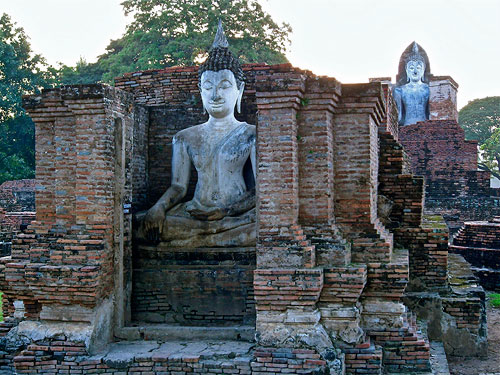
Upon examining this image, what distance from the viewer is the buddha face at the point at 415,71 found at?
21266 mm

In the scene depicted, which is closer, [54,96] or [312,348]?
[312,348]

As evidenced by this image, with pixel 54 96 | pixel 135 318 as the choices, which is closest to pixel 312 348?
pixel 135 318

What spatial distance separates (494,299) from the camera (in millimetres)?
11648

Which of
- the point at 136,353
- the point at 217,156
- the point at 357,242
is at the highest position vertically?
the point at 217,156

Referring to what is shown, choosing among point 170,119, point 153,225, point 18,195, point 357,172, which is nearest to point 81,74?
point 18,195

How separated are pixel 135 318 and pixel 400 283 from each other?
295cm

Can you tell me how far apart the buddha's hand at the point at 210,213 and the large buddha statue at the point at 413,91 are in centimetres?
1542

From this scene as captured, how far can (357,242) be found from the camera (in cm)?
616

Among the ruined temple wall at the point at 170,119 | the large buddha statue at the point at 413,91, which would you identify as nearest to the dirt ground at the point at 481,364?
the ruined temple wall at the point at 170,119

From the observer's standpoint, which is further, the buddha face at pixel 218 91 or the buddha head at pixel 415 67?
the buddha head at pixel 415 67

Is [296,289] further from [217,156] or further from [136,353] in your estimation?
[217,156]

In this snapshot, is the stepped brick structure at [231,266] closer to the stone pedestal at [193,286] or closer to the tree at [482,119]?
the stone pedestal at [193,286]

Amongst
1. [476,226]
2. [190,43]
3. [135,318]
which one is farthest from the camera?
[190,43]

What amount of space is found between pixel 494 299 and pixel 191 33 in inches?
601
